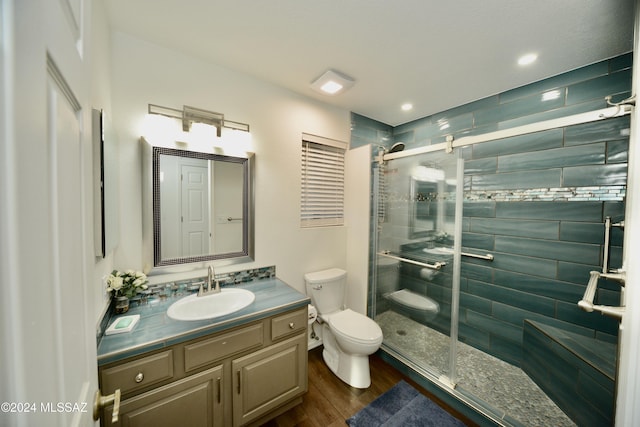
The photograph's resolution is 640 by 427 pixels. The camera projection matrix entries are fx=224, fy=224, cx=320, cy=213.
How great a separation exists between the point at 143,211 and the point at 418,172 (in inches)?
88.5

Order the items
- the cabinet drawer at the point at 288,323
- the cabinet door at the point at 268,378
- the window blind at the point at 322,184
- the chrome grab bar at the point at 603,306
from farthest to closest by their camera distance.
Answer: the window blind at the point at 322,184 → the cabinet drawer at the point at 288,323 → the cabinet door at the point at 268,378 → the chrome grab bar at the point at 603,306

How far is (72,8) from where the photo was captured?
503 mm

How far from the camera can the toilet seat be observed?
1793mm

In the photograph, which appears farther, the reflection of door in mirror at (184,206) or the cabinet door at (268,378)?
the reflection of door in mirror at (184,206)

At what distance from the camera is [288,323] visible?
1.54 m

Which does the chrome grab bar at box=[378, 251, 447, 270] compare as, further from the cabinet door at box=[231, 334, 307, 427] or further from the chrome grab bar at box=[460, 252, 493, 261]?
the cabinet door at box=[231, 334, 307, 427]

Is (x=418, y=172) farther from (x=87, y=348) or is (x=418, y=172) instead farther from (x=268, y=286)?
(x=87, y=348)

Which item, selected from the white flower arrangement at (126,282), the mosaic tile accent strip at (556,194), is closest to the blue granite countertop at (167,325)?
the white flower arrangement at (126,282)

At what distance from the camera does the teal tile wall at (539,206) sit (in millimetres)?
1599

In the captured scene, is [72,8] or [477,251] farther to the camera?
[477,251]

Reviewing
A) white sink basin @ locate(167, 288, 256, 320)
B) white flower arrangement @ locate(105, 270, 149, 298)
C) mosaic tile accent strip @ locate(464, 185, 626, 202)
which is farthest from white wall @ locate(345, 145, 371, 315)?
white flower arrangement @ locate(105, 270, 149, 298)

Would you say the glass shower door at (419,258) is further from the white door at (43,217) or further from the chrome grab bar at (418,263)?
the white door at (43,217)

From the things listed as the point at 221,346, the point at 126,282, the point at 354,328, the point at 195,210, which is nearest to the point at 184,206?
the point at 195,210

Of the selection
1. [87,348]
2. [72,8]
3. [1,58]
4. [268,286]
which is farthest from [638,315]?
[268,286]
